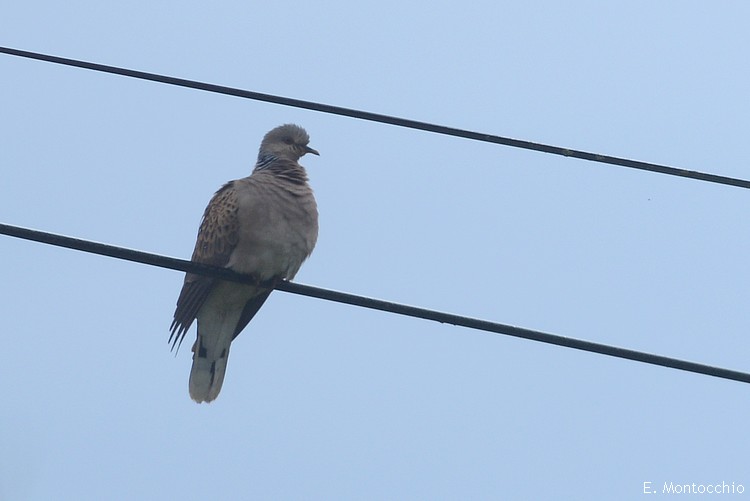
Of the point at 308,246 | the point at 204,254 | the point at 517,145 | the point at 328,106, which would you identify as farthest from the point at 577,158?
the point at 204,254

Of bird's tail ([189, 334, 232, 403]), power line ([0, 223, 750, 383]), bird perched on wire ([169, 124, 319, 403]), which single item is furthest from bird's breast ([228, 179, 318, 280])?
power line ([0, 223, 750, 383])

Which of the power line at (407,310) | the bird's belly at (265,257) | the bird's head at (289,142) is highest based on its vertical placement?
the bird's head at (289,142)

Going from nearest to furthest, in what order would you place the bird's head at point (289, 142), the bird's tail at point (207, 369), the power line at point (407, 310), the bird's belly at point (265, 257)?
the power line at point (407, 310) → the bird's belly at point (265, 257) → the bird's tail at point (207, 369) → the bird's head at point (289, 142)

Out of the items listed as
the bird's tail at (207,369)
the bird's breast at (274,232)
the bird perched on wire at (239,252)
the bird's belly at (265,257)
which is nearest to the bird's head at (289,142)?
the bird perched on wire at (239,252)

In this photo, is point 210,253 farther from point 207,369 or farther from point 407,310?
point 407,310

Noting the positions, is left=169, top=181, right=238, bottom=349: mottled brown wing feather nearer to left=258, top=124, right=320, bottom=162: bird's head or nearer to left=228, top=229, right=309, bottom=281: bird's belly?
left=228, top=229, right=309, bottom=281: bird's belly

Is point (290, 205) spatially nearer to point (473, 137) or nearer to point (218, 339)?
point (218, 339)

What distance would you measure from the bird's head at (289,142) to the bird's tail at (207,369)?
3.94ft

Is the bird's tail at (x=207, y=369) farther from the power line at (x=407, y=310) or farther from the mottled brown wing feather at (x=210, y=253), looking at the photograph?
the power line at (x=407, y=310)

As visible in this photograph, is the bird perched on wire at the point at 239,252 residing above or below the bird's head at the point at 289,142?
below

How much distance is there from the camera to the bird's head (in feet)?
22.3

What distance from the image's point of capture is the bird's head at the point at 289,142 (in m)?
6.80

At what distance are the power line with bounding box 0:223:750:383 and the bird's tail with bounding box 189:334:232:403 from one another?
1.97 meters

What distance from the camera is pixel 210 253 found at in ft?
20.0
